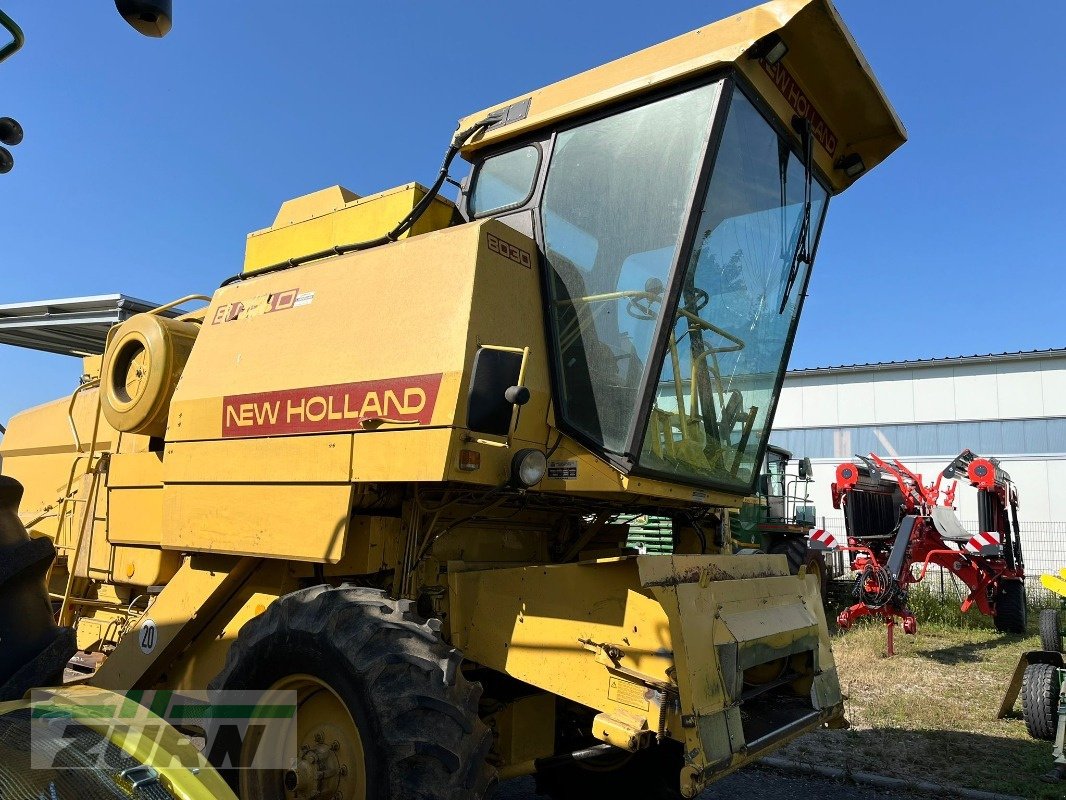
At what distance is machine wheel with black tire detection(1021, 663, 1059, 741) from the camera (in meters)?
5.78

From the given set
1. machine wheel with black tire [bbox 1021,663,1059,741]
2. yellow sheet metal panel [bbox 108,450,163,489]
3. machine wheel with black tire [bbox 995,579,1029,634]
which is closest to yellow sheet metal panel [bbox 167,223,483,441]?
yellow sheet metal panel [bbox 108,450,163,489]

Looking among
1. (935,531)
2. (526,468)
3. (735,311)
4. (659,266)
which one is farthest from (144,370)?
(935,531)

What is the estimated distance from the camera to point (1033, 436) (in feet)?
68.0

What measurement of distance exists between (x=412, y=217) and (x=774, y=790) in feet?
13.1

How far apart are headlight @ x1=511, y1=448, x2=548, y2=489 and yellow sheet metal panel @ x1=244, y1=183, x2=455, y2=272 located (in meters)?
1.38

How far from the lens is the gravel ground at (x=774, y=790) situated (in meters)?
4.79

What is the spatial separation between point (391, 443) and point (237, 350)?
1375mm

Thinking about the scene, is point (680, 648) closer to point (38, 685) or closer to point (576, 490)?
point (576, 490)

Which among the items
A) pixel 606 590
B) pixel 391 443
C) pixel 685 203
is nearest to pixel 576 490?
pixel 606 590

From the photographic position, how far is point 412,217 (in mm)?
3961

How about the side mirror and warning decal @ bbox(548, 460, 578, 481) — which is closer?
the side mirror

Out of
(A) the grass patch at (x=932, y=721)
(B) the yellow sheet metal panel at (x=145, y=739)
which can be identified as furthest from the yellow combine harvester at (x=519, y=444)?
(A) the grass patch at (x=932, y=721)

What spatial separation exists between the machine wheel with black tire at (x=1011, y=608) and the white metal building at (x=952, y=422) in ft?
26.4

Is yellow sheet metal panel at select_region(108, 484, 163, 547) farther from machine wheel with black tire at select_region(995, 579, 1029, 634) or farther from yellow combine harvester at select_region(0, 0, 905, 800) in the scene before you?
machine wheel with black tire at select_region(995, 579, 1029, 634)
